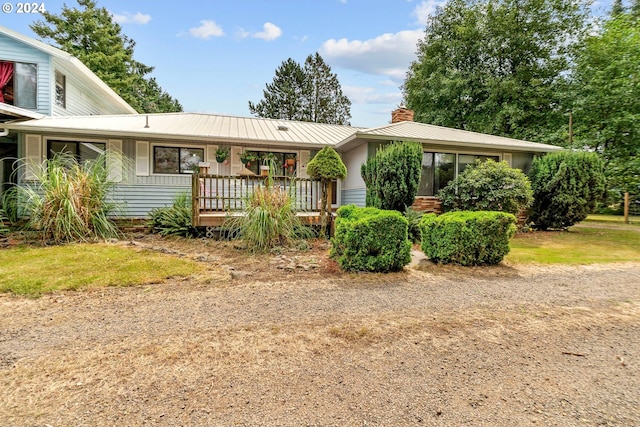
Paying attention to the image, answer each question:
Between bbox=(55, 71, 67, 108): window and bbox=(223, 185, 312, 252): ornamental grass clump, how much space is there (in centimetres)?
933

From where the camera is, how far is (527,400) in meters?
1.94

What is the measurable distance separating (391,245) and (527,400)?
9.84 feet

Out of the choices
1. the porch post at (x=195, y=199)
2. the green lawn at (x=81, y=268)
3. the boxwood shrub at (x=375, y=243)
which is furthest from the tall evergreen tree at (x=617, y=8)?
the green lawn at (x=81, y=268)

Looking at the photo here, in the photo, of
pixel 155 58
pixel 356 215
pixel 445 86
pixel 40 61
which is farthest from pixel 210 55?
pixel 155 58

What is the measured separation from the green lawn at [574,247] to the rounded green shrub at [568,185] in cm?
63

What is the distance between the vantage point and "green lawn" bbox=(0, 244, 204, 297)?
412cm

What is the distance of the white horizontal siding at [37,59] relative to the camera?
978 cm

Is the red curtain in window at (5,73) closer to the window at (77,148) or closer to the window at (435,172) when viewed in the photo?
the window at (77,148)

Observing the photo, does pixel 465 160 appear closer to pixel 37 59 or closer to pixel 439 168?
pixel 439 168

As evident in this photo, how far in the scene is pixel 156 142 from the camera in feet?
31.3

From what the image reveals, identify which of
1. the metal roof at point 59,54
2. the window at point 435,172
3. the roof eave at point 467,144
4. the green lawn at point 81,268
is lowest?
the green lawn at point 81,268

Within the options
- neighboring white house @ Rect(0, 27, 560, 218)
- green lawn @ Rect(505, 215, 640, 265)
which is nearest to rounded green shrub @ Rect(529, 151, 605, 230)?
green lawn @ Rect(505, 215, 640, 265)

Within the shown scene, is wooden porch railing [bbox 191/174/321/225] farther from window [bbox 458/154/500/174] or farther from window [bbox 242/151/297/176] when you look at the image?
window [bbox 458/154/500/174]

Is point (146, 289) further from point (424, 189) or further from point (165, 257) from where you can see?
point (424, 189)
